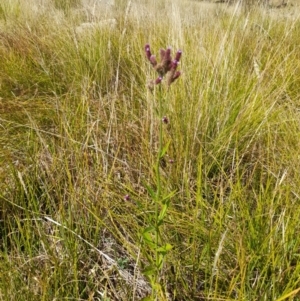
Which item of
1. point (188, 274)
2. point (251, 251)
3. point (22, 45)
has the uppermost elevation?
point (22, 45)

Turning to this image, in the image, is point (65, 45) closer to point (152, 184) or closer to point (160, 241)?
point (152, 184)

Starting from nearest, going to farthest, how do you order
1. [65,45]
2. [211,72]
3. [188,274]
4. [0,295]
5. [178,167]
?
[0,295] → [188,274] → [178,167] → [211,72] → [65,45]

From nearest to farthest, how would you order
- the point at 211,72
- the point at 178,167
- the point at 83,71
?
the point at 178,167, the point at 211,72, the point at 83,71

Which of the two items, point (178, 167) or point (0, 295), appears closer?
point (0, 295)

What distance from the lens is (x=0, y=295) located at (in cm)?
79

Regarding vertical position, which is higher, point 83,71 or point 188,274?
point 83,71

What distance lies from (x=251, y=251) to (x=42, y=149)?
2.66 ft

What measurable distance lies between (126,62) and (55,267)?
5.23ft

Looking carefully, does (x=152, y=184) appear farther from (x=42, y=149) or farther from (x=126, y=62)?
(x=126, y=62)

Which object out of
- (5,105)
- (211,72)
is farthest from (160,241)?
(5,105)

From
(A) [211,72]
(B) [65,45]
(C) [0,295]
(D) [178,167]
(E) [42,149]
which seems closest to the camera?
(C) [0,295]

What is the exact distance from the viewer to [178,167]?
3.92 ft

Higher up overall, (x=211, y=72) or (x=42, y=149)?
(x=211, y=72)

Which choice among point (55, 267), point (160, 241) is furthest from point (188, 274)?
point (55, 267)
